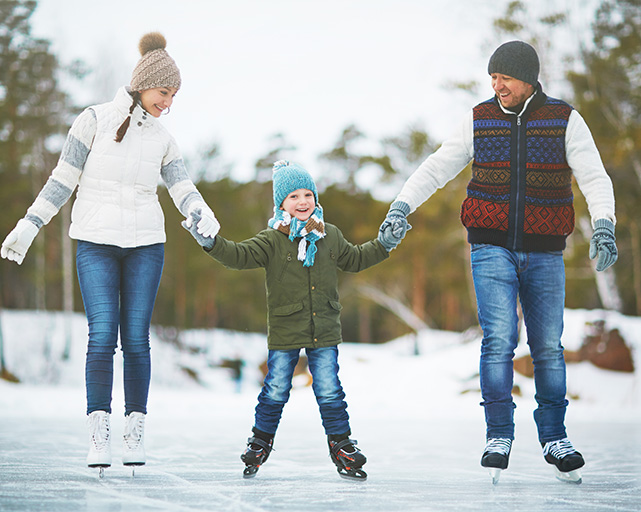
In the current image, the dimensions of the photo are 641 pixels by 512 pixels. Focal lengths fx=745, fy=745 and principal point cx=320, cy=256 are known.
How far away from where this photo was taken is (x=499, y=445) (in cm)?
262

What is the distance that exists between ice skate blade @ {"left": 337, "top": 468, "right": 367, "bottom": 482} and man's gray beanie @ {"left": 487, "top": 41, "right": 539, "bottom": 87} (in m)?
1.57

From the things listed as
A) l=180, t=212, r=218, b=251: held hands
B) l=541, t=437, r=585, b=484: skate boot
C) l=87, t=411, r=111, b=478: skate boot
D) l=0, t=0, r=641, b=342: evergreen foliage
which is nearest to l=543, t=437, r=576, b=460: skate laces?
l=541, t=437, r=585, b=484: skate boot

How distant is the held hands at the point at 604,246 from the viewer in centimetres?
262

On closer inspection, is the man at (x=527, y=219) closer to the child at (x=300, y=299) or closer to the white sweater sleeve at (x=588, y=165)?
the white sweater sleeve at (x=588, y=165)

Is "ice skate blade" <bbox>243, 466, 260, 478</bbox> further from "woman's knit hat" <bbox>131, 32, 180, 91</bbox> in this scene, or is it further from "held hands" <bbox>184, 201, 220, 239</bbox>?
"woman's knit hat" <bbox>131, 32, 180, 91</bbox>

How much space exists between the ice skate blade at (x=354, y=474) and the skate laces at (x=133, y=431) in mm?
750

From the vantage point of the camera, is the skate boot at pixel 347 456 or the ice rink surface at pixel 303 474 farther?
the skate boot at pixel 347 456

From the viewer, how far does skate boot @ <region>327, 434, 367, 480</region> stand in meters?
2.69

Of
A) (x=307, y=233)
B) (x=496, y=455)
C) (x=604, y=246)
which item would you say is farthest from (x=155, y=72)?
(x=496, y=455)

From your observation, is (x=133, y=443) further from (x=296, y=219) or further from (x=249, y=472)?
(x=296, y=219)

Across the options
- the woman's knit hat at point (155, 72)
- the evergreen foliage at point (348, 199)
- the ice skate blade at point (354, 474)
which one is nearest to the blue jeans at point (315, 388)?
the ice skate blade at point (354, 474)

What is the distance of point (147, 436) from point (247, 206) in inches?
601

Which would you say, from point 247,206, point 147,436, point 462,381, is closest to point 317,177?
point 247,206

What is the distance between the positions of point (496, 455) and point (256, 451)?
34.2 inches
